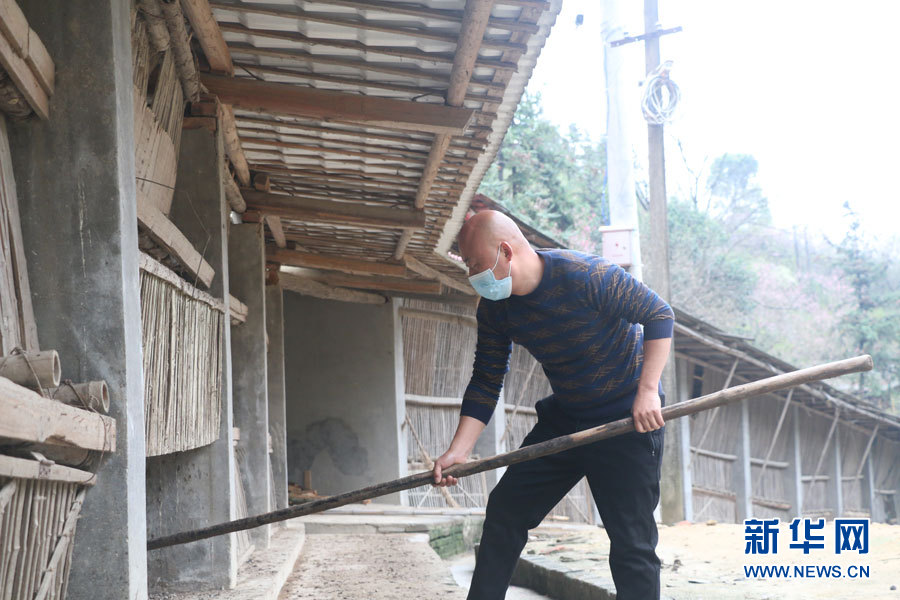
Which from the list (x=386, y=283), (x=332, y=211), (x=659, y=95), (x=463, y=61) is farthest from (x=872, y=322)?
(x=463, y=61)

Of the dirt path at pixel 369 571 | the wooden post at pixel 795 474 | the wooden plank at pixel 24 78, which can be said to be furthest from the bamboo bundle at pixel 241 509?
the wooden post at pixel 795 474

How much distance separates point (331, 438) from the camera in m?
11.0

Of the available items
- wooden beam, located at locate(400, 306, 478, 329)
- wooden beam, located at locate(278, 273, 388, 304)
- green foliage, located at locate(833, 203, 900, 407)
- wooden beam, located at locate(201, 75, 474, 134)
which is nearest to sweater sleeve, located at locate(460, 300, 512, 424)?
wooden beam, located at locate(201, 75, 474, 134)

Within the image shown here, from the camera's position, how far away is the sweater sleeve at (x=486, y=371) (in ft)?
13.0

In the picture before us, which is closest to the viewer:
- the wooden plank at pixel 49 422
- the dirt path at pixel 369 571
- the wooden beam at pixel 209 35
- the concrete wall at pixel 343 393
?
the wooden plank at pixel 49 422

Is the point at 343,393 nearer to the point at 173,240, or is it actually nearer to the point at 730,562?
the point at 730,562

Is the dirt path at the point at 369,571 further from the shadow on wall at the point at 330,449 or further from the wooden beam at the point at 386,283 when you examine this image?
the wooden beam at the point at 386,283

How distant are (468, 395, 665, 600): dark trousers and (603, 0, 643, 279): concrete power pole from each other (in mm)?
5989

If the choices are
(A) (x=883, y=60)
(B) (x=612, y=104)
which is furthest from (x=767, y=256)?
(B) (x=612, y=104)

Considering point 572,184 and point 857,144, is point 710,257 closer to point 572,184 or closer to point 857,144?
point 572,184

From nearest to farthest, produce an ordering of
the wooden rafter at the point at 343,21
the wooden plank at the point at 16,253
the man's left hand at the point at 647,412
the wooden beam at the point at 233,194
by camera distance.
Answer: the wooden plank at the point at 16,253
the man's left hand at the point at 647,412
the wooden rafter at the point at 343,21
the wooden beam at the point at 233,194

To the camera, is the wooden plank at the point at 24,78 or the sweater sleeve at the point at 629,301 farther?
the sweater sleeve at the point at 629,301

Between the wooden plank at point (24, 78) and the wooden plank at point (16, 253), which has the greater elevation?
the wooden plank at point (24, 78)

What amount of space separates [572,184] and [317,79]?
19449mm
